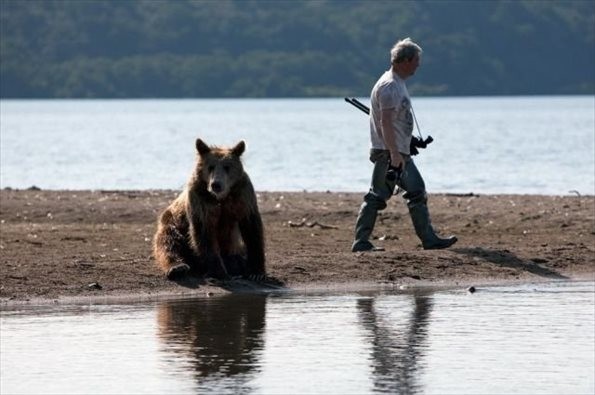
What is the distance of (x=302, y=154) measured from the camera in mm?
51375

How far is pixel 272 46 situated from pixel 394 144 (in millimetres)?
150176

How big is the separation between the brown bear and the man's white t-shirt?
5.60 ft

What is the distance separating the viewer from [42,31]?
160000mm

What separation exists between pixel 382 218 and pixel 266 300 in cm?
683

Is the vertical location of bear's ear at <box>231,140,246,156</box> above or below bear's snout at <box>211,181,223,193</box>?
above

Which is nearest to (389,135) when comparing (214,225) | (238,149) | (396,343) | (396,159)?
(396,159)

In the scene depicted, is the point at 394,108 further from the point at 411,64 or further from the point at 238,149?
the point at 238,149

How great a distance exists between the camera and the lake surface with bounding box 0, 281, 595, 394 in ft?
32.1

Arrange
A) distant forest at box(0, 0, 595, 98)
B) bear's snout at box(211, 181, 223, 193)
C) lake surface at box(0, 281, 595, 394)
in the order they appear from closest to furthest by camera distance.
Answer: lake surface at box(0, 281, 595, 394)
bear's snout at box(211, 181, 223, 193)
distant forest at box(0, 0, 595, 98)

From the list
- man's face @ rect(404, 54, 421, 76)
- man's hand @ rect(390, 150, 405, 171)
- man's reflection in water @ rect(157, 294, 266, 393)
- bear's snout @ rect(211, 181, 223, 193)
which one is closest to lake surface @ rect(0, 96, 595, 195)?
man's hand @ rect(390, 150, 405, 171)

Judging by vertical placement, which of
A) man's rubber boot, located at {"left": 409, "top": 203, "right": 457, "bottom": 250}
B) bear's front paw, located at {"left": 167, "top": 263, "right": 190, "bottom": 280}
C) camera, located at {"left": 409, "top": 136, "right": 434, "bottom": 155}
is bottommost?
bear's front paw, located at {"left": 167, "top": 263, "right": 190, "bottom": 280}

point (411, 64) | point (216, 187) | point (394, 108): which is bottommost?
point (216, 187)

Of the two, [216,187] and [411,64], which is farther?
[411,64]

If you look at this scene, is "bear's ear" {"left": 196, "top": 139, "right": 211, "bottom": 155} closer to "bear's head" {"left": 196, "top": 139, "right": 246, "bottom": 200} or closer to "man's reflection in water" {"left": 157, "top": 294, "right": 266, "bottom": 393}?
"bear's head" {"left": 196, "top": 139, "right": 246, "bottom": 200}
